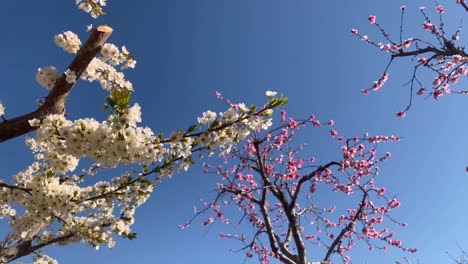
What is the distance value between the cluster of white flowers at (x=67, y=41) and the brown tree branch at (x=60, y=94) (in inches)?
10.7

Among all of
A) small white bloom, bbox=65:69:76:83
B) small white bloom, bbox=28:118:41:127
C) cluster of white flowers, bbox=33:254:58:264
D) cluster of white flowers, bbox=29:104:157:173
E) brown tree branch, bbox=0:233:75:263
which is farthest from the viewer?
cluster of white flowers, bbox=33:254:58:264

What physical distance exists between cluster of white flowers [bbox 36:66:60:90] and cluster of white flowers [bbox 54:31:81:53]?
0.37 meters

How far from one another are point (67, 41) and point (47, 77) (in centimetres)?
53

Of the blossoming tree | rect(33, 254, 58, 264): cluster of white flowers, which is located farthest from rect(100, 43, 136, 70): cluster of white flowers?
rect(33, 254, 58, 264): cluster of white flowers

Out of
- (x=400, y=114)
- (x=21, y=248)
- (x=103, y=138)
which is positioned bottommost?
(x=103, y=138)

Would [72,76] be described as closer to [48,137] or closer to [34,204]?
[48,137]

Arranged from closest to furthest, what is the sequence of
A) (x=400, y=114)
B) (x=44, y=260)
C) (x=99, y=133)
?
Answer: (x=99, y=133), (x=400, y=114), (x=44, y=260)

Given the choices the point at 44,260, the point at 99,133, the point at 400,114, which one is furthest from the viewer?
the point at 44,260

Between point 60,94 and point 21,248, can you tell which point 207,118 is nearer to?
point 60,94

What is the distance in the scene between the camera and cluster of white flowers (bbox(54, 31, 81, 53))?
397cm

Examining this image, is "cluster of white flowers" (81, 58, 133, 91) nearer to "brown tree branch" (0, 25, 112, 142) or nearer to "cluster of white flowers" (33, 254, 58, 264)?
"brown tree branch" (0, 25, 112, 142)

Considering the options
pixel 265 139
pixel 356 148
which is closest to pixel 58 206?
pixel 265 139

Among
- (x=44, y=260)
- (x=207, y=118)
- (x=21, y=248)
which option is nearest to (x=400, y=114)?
(x=207, y=118)

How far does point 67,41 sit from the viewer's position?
3.99 metres
